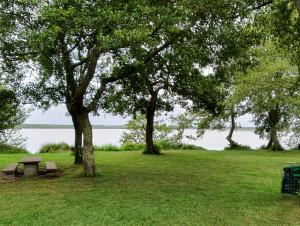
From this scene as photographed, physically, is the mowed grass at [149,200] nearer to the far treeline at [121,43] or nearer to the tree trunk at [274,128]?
the far treeline at [121,43]

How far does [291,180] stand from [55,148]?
21005mm

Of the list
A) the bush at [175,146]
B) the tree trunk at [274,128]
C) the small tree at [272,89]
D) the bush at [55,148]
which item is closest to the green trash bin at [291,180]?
the small tree at [272,89]

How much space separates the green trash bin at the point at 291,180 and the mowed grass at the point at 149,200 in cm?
24

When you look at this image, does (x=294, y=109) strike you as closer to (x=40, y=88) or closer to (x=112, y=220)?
(x=40, y=88)

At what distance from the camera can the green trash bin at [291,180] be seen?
9.69 metres

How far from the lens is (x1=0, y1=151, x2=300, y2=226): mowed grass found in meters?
7.94

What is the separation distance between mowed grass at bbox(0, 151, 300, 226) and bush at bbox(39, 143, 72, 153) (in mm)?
13745

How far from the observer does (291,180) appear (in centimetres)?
980

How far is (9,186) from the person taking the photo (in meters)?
11.9

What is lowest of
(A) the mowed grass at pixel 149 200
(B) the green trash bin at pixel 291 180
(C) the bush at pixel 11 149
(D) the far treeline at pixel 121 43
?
(A) the mowed grass at pixel 149 200

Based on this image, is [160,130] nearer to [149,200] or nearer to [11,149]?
[11,149]

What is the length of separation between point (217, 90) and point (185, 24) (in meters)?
10.6

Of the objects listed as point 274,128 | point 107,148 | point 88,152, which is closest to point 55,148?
point 107,148

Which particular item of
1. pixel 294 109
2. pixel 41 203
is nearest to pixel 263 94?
pixel 294 109
